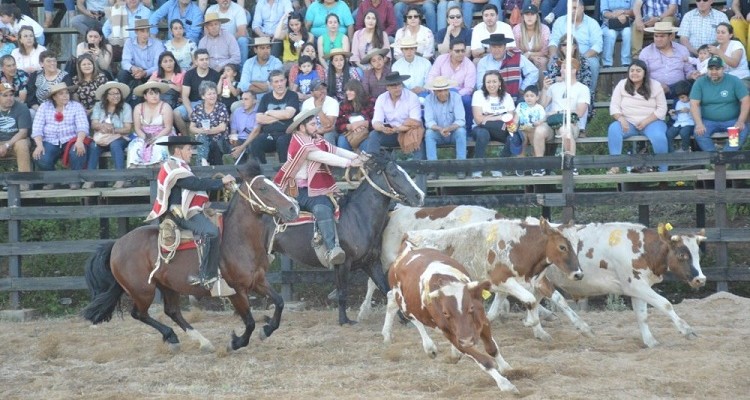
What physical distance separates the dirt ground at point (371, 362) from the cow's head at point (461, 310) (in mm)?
441

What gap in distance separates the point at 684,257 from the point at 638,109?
4.00 meters

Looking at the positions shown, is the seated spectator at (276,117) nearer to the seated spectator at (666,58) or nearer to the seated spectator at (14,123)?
the seated spectator at (14,123)

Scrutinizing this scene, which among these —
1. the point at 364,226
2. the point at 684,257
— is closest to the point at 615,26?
the point at 364,226

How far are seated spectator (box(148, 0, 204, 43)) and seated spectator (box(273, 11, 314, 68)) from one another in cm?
137

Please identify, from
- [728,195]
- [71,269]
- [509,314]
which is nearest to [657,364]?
[509,314]

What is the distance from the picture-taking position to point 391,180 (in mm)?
13477

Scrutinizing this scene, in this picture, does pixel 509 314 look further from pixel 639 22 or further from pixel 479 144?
pixel 639 22

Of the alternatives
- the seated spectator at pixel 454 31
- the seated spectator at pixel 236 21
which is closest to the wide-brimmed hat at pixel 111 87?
the seated spectator at pixel 236 21

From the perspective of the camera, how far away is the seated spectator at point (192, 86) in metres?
16.7

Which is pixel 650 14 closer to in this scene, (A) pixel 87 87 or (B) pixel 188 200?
(B) pixel 188 200

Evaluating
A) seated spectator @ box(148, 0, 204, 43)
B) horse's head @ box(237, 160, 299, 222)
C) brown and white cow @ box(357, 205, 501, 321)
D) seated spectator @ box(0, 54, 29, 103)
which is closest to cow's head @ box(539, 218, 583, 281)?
brown and white cow @ box(357, 205, 501, 321)

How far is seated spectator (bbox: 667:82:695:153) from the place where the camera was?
599 inches

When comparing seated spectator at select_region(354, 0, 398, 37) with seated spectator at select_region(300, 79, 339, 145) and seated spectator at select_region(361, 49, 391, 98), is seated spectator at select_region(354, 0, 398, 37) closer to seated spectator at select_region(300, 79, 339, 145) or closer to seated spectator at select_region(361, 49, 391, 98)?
seated spectator at select_region(361, 49, 391, 98)

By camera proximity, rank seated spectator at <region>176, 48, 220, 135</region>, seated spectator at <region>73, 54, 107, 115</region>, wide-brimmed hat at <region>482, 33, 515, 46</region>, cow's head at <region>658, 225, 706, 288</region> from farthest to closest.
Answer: seated spectator at <region>73, 54, 107, 115</region>, seated spectator at <region>176, 48, 220, 135</region>, wide-brimmed hat at <region>482, 33, 515, 46</region>, cow's head at <region>658, 225, 706, 288</region>
